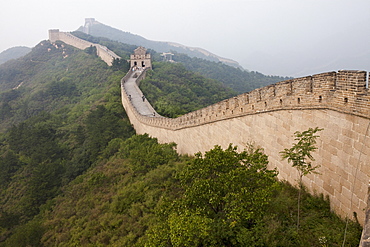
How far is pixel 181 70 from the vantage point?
6103cm

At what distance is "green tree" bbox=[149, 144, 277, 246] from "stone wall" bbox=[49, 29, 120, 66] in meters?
54.0

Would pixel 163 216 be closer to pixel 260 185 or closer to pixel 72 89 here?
pixel 260 185

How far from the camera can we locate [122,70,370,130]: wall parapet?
5.89 m

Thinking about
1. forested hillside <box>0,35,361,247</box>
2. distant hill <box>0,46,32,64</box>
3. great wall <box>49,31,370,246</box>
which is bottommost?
forested hillside <box>0,35,361,247</box>

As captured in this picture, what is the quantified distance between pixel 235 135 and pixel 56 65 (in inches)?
2925

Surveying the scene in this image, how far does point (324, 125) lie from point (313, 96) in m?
0.88

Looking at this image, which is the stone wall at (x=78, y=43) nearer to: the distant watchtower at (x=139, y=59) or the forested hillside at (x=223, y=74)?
the distant watchtower at (x=139, y=59)

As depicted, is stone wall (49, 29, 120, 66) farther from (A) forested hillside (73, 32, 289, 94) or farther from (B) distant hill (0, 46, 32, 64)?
(B) distant hill (0, 46, 32, 64)

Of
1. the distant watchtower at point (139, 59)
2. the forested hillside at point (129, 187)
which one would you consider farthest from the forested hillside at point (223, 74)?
the forested hillside at point (129, 187)

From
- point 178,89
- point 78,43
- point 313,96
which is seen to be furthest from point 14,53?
point 313,96

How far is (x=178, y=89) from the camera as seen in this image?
155 ft

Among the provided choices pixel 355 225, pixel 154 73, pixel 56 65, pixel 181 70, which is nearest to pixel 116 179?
pixel 355 225

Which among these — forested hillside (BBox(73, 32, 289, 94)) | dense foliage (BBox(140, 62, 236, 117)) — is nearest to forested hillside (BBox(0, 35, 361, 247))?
dense foliage (BBox(140, 62, 236, 117))

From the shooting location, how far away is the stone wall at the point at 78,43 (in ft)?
205
